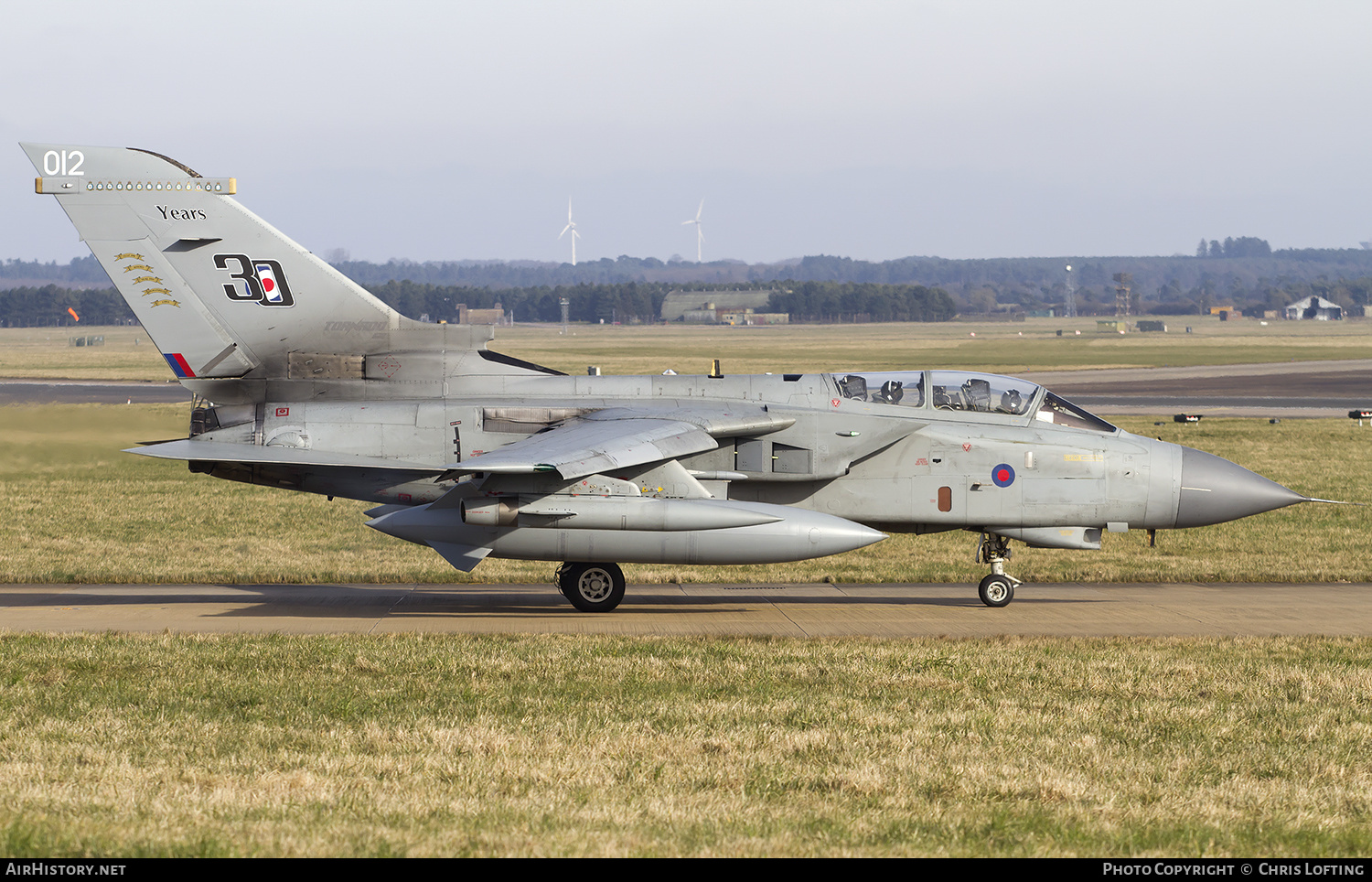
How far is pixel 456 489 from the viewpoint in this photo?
48.7ft

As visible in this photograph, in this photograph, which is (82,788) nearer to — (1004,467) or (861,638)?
(861,638)

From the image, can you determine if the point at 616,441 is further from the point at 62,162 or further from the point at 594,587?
the point at 62,162

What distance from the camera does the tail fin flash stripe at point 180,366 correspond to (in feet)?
51.0

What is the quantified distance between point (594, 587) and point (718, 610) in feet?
5.21

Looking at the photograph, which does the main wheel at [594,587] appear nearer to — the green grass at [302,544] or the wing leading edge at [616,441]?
the wing leading edge at [616,441]

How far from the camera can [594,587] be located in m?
15.6

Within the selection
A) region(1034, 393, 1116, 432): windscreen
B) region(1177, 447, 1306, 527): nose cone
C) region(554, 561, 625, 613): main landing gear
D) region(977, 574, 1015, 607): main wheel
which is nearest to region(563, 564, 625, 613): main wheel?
Result: region(554, 561, 625, 613): main landing gear

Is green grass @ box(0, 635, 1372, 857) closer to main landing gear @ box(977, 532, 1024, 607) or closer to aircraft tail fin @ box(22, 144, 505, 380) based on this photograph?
main landing gear @ box(977, 532, 1024, 607)

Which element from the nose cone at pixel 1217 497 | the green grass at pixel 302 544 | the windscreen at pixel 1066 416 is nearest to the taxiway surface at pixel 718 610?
the green grass at pixel 302 544

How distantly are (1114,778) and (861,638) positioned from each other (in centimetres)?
557

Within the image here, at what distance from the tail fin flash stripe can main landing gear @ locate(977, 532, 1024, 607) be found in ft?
33.4

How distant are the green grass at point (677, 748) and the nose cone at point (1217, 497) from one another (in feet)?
9.02

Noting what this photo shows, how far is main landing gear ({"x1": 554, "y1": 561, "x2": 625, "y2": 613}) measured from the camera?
614 inches
